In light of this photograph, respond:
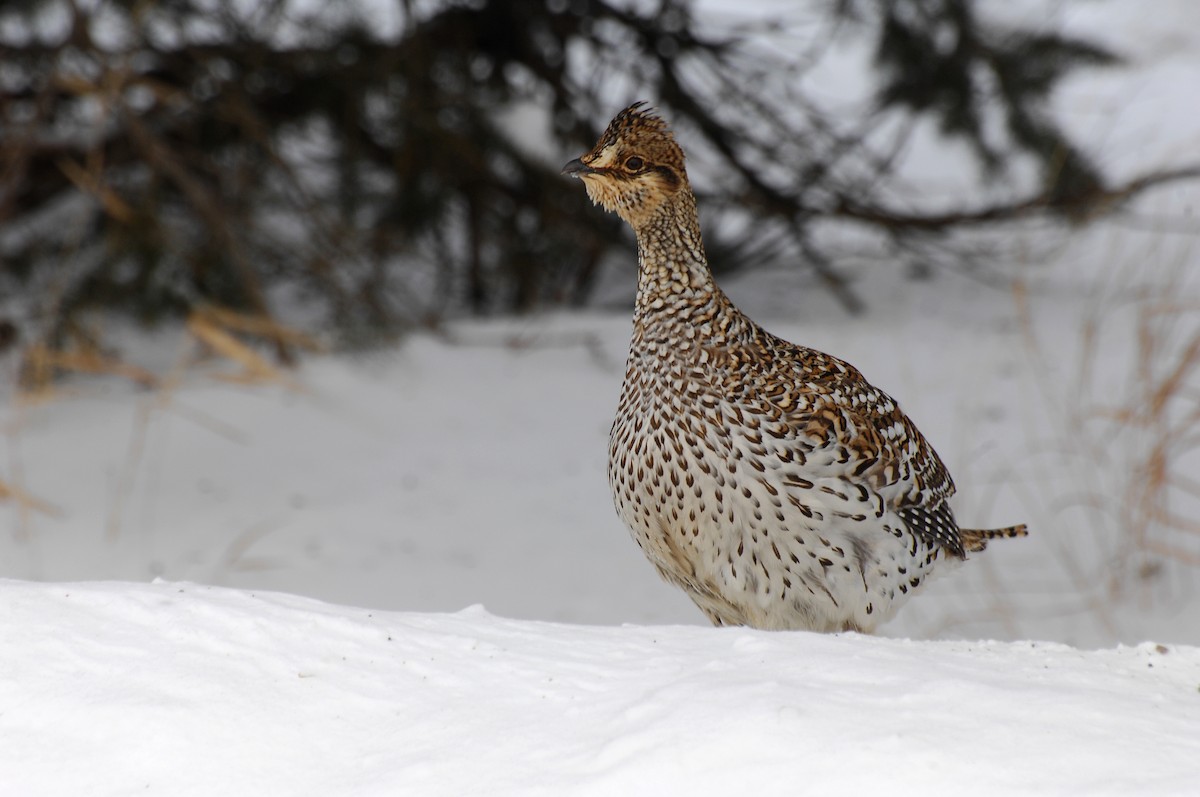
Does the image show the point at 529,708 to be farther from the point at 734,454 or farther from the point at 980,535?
the point at 980,535

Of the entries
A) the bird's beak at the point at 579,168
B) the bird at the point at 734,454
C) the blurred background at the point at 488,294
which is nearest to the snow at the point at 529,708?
the bird at the point at 734,454

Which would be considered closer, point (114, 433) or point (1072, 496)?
point (1072, 496)

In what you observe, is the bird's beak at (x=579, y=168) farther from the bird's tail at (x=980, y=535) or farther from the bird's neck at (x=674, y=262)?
the bird's tail at (x=980, y=535)

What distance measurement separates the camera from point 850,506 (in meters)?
3.20

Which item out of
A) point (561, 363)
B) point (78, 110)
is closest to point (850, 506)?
point (561, 363)

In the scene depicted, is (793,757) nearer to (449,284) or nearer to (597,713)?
(597,713)

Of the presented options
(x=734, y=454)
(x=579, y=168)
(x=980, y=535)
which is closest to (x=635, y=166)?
(x=579, y=168)

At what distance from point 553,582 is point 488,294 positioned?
225cm

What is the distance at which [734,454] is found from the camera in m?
3.12

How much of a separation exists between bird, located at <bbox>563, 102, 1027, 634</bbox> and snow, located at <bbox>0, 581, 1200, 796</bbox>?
604 mm

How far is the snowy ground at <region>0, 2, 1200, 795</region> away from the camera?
1.97m

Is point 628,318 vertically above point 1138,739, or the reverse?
point 628,318

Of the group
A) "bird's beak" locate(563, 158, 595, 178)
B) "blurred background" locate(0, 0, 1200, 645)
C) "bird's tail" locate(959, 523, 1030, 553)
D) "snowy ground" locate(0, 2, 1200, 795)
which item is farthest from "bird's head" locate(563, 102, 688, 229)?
"blurred background" locate(0, 0, 1200, 645)

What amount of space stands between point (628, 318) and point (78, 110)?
2.81m
